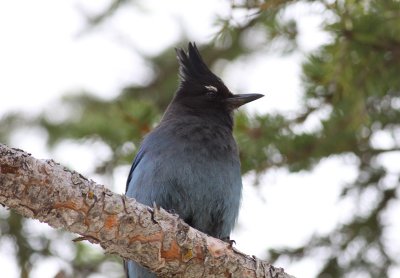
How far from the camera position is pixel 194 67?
548cm

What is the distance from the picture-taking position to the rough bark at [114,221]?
9.44ft

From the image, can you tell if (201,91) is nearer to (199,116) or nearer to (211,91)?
(211,91)

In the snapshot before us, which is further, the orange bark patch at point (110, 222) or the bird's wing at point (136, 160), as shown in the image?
the bird's wing at point (136, 160)

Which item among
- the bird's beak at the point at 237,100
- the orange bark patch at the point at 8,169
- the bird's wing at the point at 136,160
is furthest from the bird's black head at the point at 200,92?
the orange bark patch at the point at 8,169

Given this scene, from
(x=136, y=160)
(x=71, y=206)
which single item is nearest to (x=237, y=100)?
(x=136, y=160)

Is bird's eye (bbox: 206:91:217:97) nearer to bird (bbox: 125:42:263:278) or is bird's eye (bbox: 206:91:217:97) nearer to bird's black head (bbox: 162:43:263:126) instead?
bird's black head (bbox: 162:43:263:126)

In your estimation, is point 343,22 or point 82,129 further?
point 82,129

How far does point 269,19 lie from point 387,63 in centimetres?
77

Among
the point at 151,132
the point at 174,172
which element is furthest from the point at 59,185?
the point at 151,132

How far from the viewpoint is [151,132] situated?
4.90 meters

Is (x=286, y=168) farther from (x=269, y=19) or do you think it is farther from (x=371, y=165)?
(x=269, y=19)

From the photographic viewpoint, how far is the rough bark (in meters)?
2.88

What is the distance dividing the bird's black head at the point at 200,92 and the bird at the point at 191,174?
203 mm

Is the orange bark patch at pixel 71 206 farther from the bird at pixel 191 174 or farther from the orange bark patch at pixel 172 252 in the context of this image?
the bird at pixel 191 174
